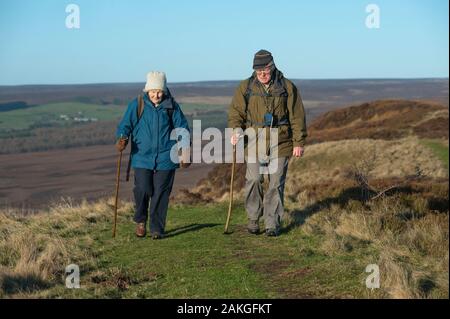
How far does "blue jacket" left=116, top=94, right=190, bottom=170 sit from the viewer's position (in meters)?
9.10

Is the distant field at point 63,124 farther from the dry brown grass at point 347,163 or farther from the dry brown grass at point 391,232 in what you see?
the dry brown grass at point 391,232

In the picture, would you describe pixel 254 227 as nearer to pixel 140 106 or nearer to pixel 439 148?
pixel 140 106

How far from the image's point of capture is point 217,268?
7.68 metres

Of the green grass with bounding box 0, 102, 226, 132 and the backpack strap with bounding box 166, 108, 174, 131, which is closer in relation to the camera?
the backpack strap with bounding box 166, 108, 174, 131

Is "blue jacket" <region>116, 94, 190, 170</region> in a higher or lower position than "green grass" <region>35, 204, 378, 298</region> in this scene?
higher

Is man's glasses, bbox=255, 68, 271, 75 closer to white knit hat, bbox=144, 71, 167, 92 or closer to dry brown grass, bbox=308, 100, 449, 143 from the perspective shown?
white knit hat, bbox=144, 71, 167, 92

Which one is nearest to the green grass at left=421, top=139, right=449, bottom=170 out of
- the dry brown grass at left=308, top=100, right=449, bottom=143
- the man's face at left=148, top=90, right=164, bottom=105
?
the dry brown grass at left=308, top=100, right=449, bottom=143

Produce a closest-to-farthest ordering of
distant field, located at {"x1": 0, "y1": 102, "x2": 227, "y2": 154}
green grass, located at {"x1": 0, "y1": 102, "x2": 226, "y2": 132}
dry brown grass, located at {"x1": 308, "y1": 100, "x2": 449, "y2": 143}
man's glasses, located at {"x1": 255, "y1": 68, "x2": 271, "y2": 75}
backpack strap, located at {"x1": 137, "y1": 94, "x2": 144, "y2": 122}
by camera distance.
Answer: man's glasses, located at {"x1": 255, "y1": 68, "x2": 271, "y2": 75} < backpack strap, located at {"x1": 137, "y1": 94, "x2": 144, "y2": 122} < dry brown grass, located at {"x1": 308, "y1": 100, "x2": 449, "y2": 143} < distant field, located at {"x1": 0, "y1": 102, "x2": 227, "y2": 154} < green grass, located at {"x1": 0, "y1": 102, "x2": 226, "y2": 132}

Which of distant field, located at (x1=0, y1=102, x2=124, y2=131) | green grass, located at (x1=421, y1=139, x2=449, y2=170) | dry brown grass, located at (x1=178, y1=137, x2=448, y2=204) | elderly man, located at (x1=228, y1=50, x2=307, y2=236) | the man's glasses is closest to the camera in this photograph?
the man's glasses

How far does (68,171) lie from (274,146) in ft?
145

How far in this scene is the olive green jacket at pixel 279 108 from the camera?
9.05 metres

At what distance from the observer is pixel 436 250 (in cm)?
918
